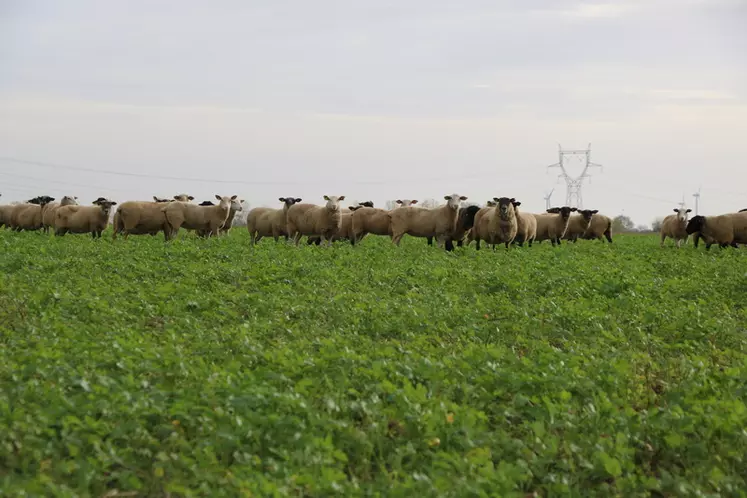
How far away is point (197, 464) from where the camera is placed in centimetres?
576

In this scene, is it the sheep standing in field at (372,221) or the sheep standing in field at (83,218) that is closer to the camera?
the sheep standing in field at (372,221)

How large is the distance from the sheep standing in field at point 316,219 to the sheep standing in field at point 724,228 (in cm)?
1449

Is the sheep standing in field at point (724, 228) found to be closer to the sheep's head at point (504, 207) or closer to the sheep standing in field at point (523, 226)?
the sheep standing in field at point (523, 226)

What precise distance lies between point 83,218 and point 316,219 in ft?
36.1

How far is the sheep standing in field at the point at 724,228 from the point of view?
3228 centimetres

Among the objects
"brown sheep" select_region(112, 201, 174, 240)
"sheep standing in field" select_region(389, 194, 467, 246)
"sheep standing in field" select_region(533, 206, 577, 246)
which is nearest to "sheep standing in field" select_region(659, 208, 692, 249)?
"sheep standing in field" select_region(533, 206, 577, 246)

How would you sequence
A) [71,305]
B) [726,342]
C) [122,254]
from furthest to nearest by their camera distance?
1. [122,254]
2. [71,305]
3. [726,342]

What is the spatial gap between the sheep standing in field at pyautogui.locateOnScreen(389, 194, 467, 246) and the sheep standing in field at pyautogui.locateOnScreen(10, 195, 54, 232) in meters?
20.1

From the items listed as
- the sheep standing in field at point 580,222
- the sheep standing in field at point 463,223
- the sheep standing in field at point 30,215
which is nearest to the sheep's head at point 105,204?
the sheep standing in field at point 30,215

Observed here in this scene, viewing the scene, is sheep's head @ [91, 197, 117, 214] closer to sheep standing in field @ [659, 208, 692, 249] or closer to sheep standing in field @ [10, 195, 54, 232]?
sheep standing in field @ [10, 195, 54, 232]

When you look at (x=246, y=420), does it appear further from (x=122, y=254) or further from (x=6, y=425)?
(x=122, y=254)

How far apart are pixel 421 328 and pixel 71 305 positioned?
5.10 metres

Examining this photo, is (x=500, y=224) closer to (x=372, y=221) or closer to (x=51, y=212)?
(x=372, y=221)

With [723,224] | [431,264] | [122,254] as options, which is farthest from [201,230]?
[723,224]
